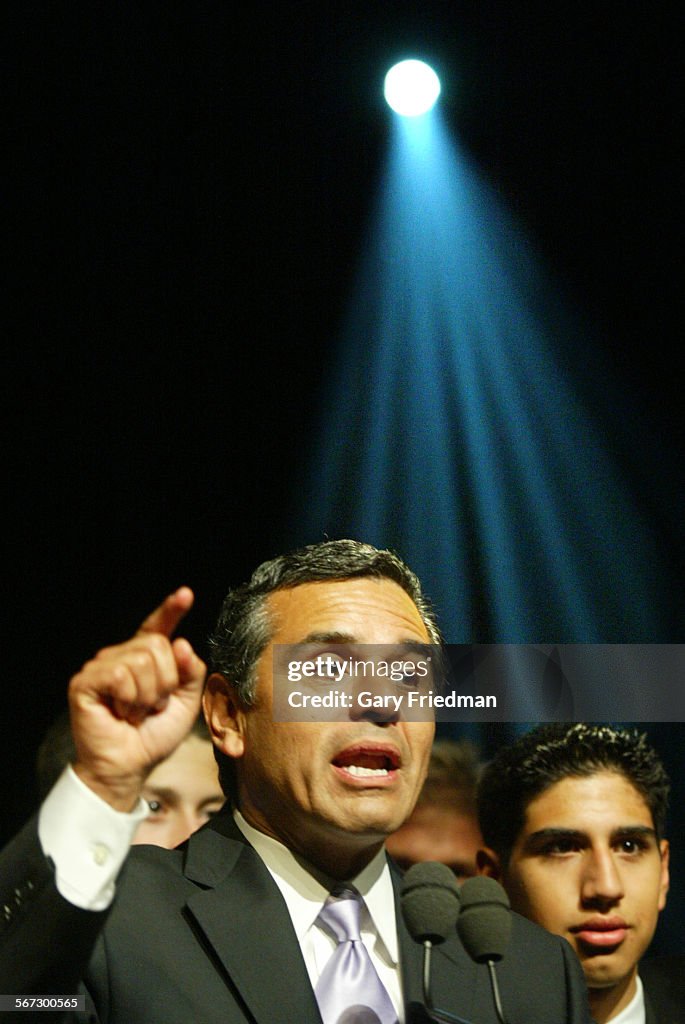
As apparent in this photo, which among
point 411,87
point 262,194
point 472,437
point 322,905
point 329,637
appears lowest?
point 322,905

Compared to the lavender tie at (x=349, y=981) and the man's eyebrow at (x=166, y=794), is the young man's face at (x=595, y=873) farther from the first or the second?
the man's eyebrow at (x=166, y=794)

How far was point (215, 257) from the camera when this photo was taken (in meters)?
3.42

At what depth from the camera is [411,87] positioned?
3.42 meters

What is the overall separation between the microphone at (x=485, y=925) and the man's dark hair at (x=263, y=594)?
749mm

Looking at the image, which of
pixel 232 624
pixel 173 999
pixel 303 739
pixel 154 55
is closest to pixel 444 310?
pixel 154 55

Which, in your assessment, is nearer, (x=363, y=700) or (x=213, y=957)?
(x=213, y=957)

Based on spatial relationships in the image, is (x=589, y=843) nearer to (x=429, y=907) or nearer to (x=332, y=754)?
(x=332, y=754)

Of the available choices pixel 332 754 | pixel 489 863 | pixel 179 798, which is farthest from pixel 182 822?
pixel 332 754

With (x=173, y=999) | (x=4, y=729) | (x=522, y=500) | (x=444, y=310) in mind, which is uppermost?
(x=444, y=310)

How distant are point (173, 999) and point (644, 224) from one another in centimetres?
251

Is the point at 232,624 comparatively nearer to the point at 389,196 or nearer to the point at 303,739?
the point at 303,739

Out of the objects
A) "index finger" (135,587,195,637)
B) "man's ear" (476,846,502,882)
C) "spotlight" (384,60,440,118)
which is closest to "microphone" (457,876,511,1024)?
"index finger" (135,587,195,637)

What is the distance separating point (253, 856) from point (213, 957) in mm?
212

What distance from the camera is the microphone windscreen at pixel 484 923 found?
168 cm
